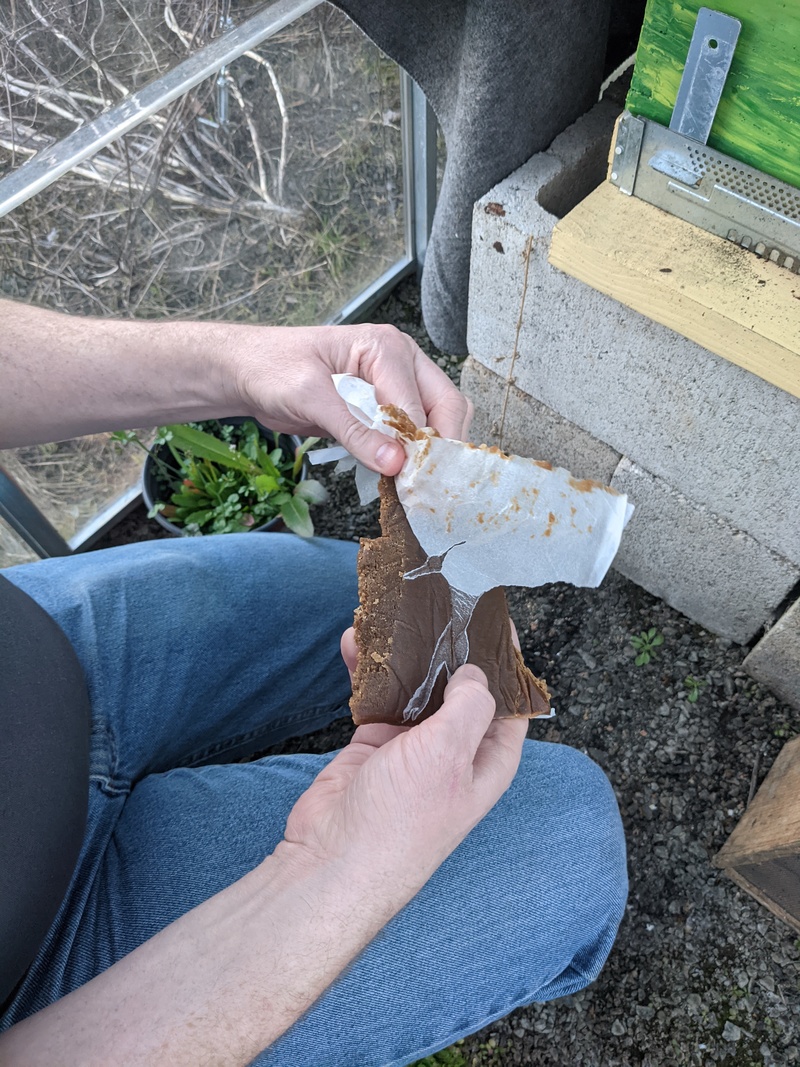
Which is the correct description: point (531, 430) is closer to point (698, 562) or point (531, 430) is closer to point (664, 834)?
point (698, 562)

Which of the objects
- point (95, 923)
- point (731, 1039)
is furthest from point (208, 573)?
point (731, 1039)

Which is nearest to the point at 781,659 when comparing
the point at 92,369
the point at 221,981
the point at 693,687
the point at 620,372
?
the point at 693,687

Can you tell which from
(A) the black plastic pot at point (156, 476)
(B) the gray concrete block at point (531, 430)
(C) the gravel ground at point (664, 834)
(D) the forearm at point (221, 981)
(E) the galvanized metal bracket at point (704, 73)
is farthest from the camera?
(A) the black plastic pot at point (156, 476)

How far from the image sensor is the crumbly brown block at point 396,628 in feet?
3.70

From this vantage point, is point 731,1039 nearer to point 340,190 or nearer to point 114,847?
point 114,847

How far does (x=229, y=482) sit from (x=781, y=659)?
1390 mm

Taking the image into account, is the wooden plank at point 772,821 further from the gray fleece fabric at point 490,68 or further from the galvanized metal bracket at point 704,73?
the gray fleece fabric at point 490,68

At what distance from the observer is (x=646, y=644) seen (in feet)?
6.19

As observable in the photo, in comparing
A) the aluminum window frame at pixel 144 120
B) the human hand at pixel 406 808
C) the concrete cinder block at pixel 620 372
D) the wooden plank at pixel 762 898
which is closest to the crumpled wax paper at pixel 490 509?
the human hand at pixel 406 808

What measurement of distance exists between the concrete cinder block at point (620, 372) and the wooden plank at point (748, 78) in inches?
12.4

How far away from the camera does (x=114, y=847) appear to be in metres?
1.20

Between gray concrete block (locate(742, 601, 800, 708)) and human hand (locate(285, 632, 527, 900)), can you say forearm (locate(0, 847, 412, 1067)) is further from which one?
gray concrete block (locate(742, 601, 800, 708))

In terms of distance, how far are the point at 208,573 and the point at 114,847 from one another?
54cm

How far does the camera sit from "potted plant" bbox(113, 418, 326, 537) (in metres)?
1.85
